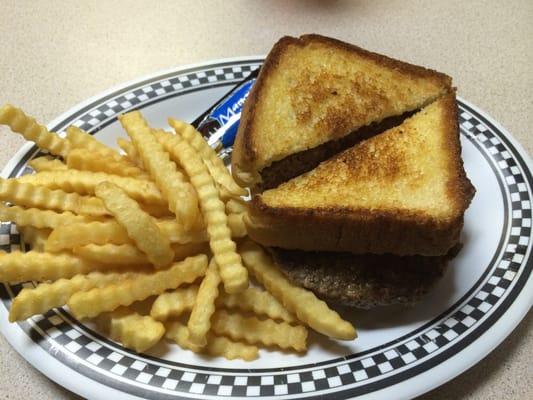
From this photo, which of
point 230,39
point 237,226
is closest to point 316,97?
point 237,226

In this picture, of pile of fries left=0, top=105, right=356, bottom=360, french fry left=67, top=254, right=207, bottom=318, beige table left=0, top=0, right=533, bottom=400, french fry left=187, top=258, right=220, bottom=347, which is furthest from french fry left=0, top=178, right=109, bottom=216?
beige table left=0, top=0, right=533, bottom=400

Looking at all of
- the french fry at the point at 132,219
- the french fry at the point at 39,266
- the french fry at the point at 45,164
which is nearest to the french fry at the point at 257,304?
the french fry at the point at 132,219

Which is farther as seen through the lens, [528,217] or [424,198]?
[528,217]

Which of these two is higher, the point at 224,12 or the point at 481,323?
the point at 224,12

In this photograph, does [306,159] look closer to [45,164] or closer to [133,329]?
[133,329]

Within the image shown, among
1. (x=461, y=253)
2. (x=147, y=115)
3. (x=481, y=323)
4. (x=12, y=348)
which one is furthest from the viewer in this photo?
(x=147, y=115)

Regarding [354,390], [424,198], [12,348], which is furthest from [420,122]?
[12,348]

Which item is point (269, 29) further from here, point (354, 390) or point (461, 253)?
point (354, 390)
